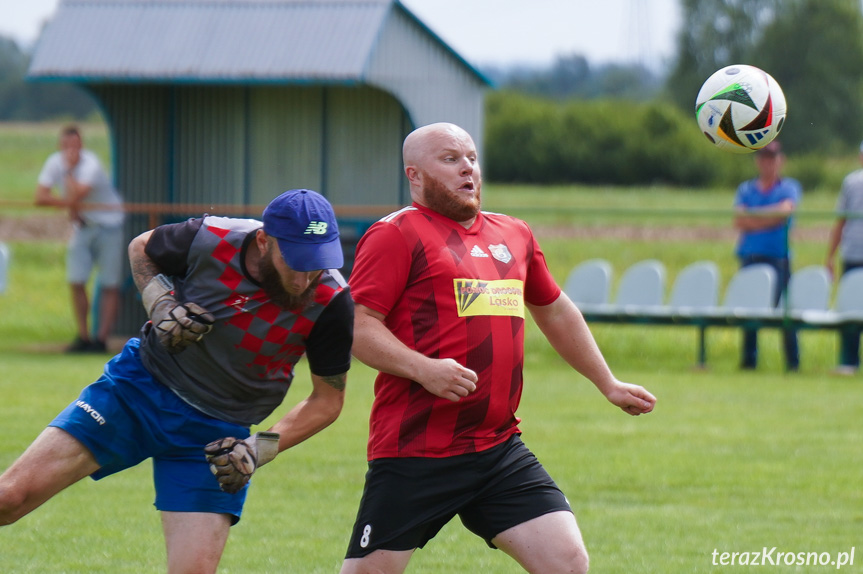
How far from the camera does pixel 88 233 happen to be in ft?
46.8

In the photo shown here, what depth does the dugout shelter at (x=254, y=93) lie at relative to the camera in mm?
14344

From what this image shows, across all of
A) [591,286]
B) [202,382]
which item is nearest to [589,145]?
[591,286]

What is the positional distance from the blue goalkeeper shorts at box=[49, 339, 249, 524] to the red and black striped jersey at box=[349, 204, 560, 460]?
0.64 m

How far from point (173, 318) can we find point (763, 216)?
31.4 feet

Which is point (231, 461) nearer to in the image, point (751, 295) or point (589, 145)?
point (751, 295)

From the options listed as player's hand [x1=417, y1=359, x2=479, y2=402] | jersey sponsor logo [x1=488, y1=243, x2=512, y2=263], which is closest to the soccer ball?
jersey sponsor logo [x1=488, y1=243, x2=512, y2=263]

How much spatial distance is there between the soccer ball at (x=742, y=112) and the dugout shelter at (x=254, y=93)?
7.89 meters

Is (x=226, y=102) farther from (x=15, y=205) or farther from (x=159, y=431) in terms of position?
(x=159, y=431)

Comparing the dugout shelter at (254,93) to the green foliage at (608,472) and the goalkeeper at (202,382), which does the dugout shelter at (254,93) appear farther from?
the goalkeeper at (202,382)

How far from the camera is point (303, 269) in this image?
438cm

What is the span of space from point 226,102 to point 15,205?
2785 millimetres

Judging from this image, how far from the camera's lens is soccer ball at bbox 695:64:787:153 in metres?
6.00

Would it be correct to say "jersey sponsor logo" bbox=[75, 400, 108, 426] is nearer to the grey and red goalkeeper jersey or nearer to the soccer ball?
the grey and red goalkeeper jersey

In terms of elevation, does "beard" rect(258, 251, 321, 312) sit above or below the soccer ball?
below
